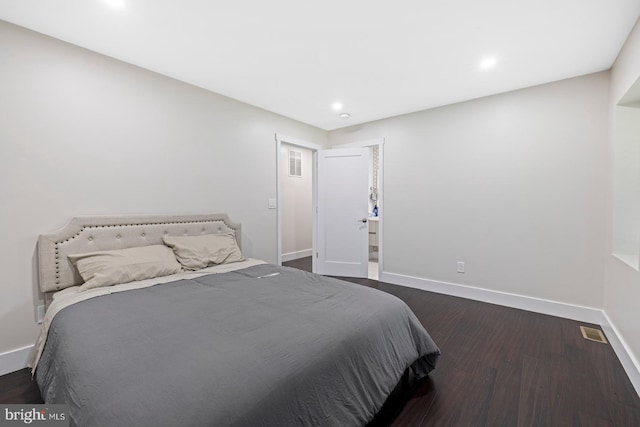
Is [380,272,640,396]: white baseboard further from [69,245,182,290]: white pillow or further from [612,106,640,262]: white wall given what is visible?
[69,245,182,290]: white pillow

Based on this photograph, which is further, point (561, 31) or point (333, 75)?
point (333, 75)

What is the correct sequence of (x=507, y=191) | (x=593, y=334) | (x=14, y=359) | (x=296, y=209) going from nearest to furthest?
(x=14, y=359)
(x=593, y=334)
(x=507, y=191)
(x=296, y=209)

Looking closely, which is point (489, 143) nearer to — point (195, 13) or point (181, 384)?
point (195, 13)

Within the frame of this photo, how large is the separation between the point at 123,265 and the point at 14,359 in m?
0.97

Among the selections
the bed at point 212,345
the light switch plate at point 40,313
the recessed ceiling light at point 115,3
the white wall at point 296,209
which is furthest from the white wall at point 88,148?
the white wall at point 296,209

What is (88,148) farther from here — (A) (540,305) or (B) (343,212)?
(A) (540,305)

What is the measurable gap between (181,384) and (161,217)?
2133 mm

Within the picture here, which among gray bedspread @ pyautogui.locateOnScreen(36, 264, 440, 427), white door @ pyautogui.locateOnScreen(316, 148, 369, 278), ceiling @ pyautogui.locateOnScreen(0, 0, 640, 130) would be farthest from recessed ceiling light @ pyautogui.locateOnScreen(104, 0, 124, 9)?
white door @ pyautogui.locateOnScreen(316, 148, 369, 278)

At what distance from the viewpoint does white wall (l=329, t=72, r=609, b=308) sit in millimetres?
2719

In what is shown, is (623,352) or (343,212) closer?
(623,352)

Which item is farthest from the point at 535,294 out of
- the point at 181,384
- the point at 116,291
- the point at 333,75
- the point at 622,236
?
the point at 116,291

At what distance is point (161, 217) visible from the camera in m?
2.70

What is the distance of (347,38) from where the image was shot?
83.9 inches

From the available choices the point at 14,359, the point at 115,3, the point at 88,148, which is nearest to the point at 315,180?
the point at 88,148
